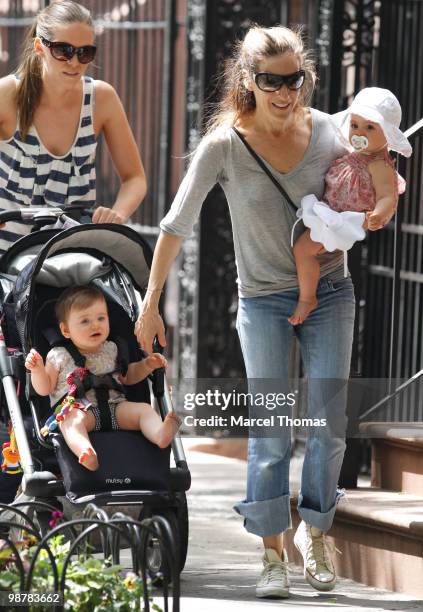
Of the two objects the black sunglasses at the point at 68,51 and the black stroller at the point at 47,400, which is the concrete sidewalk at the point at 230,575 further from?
the black sunglasses at the point at 68,51

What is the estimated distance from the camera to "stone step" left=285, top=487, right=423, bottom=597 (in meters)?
5.73

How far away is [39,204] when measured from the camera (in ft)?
19.9

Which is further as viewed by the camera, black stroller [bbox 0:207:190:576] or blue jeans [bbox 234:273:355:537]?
blue jeans [bbox 234:273:355:537]

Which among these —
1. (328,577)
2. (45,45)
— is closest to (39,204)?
(45,45)

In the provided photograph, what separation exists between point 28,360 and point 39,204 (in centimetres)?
92

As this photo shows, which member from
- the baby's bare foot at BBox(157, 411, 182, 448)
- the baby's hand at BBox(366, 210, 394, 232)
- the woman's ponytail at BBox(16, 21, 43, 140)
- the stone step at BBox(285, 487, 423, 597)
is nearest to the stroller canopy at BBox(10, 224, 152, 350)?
the woman's ponytail at BBox(16, 21, 43, 140)

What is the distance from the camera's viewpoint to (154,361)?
5559 mm

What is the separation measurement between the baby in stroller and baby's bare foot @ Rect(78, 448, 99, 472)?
0.07 m

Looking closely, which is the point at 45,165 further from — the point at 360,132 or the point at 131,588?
the point at 131,588

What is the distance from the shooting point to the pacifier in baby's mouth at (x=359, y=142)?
536 centimetres

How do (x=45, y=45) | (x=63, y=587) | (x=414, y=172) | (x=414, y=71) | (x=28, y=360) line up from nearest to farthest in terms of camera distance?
(x=63, y=587) < (x=28, y=360) < (x=45, y=45) < (x=414, y=172) < (x=414, y=71)

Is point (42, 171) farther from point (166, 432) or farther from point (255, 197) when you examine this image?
point (166, 432)

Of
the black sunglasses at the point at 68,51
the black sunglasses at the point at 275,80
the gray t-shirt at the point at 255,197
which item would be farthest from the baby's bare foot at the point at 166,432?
the black sunglasses at the point at 68,51

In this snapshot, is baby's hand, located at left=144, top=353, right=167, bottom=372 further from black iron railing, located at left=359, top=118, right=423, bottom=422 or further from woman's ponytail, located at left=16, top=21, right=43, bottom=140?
black iron railing, located at left=359, top=118, right=423, bottom=422
